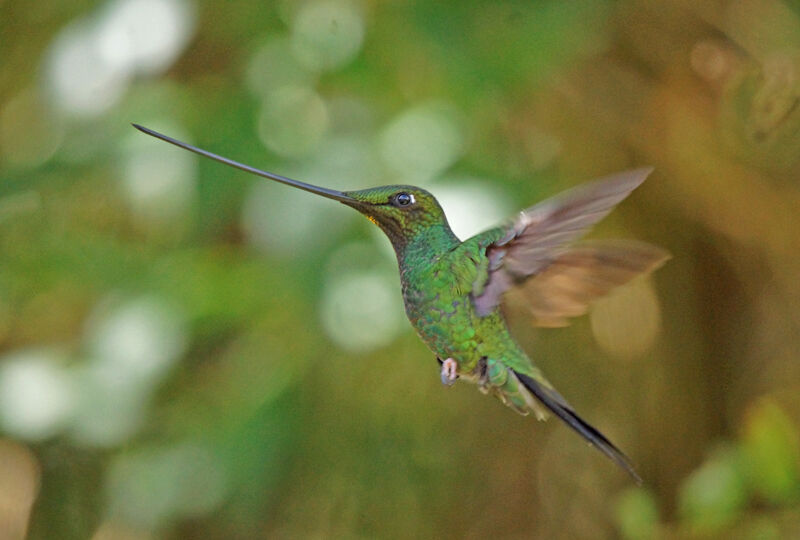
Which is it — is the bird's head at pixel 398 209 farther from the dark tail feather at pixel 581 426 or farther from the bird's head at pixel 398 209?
the dark tail feather at pixel 581 426

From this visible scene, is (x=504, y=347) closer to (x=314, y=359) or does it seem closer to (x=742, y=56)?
(x=314, y=359)

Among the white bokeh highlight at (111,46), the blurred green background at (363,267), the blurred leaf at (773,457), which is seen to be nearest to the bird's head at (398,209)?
the blurred green background at (363,267)

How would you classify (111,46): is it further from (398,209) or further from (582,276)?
(582,276)

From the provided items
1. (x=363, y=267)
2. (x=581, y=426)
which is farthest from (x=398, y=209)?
(x=363, y=267)

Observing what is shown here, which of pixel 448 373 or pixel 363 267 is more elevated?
pixel 448 373

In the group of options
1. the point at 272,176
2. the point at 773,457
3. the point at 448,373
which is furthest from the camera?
the point at 773,457

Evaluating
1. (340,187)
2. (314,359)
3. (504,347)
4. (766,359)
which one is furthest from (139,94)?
(766,359)
